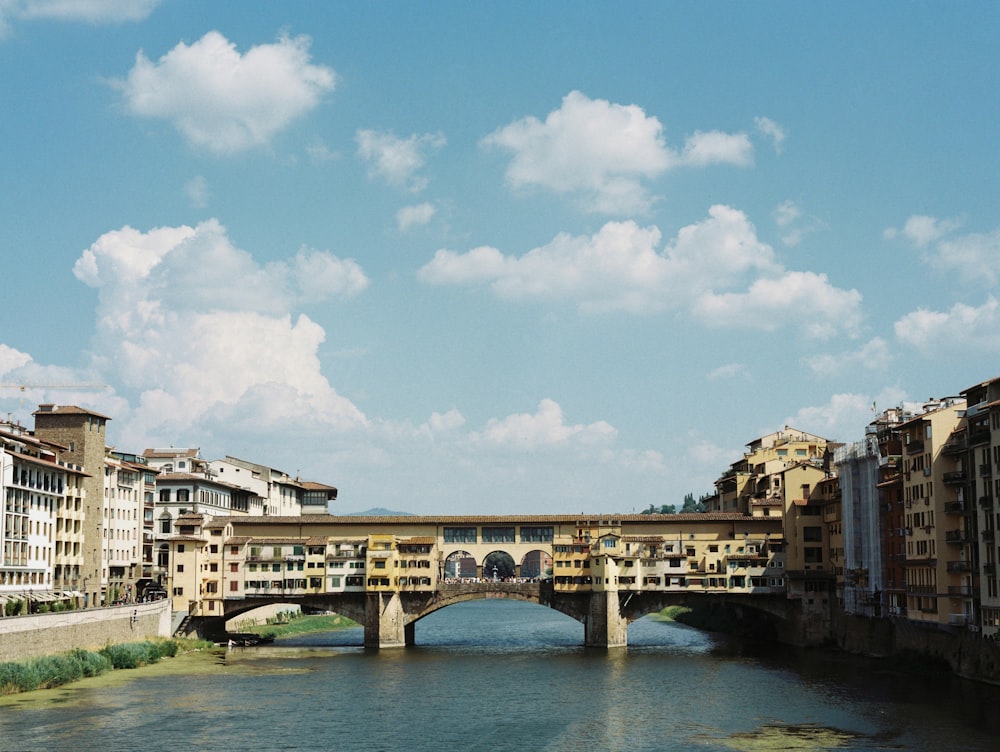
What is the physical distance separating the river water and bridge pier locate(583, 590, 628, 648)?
200 inches

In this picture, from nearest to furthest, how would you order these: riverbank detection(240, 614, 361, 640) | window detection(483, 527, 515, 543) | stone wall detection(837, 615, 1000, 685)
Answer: stone wall detection(837, 615, 1000, 685)
window detection(483, 527, 515, 543)
riverbank detection(240, 614, 361, 640)

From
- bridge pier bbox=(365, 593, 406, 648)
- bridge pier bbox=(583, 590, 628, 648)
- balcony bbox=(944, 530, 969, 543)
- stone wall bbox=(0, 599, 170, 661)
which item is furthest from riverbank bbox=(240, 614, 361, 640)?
balcony bbox=(944, 530, 969, 543)

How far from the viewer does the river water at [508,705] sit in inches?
2256

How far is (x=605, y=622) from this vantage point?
103 metres

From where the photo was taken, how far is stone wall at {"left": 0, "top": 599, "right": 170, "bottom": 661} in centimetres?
7162

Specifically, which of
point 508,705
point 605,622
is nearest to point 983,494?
point 508,705

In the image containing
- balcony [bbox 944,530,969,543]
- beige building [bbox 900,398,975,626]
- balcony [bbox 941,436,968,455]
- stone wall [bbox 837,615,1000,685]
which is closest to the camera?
stone wall [bbox 837,615,1000,685]

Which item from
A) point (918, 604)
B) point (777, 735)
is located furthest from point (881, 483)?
point (777, 735)

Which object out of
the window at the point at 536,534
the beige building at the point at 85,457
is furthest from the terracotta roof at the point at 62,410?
the window at the point at 536,534

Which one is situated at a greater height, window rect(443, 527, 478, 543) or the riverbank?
window rect(443, 527, 478, 543)

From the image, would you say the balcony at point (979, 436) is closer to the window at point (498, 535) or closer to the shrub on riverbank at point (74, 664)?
the window at point (498, 535)

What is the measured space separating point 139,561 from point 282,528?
72.7ft

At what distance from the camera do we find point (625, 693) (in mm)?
73312

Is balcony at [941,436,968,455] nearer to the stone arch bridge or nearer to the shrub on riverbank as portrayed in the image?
the stone arch bridge
